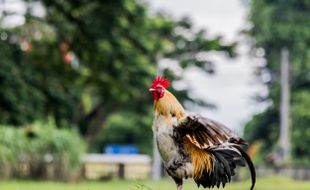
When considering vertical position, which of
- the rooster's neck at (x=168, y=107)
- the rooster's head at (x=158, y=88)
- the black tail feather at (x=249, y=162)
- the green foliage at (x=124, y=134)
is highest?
the green foliage at (x=124, y=134)

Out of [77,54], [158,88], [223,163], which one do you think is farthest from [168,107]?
[77,54]

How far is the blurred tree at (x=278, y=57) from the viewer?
1690 inches

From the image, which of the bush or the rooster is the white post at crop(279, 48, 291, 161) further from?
the rooster

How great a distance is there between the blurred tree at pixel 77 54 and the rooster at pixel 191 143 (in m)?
16.4

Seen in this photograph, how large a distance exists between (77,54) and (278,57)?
2344cm

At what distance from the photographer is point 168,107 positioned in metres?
6.41

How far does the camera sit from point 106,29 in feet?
77.8

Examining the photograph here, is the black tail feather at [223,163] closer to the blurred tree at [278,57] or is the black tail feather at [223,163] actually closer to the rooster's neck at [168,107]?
the rooster's neck at [168,107]

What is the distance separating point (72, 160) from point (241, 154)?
1619 centimetres

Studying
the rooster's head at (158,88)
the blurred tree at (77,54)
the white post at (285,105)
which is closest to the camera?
the rooster's head at (158,88)

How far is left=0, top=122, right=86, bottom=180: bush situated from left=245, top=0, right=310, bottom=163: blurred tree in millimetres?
20757

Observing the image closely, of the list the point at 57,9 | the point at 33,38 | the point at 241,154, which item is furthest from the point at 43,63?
the point at 241,154

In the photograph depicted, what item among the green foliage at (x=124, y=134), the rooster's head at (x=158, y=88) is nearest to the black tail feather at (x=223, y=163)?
the rooster's head at (x=158, y=88)

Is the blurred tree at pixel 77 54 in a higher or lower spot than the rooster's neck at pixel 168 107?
higher
